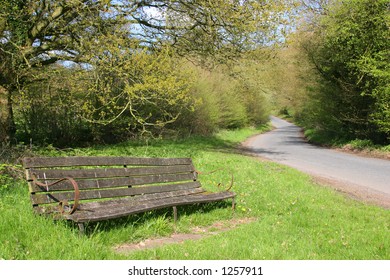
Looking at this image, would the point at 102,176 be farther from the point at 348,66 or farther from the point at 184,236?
the point at 348,66

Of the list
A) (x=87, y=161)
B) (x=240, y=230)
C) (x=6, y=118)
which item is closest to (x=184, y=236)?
(x=240, y=230)

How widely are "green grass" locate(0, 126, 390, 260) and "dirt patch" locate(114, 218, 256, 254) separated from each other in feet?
0.35

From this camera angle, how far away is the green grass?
3.96 metres

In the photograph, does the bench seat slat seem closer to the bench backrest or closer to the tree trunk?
the bench backrest

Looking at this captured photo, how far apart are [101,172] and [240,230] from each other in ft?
7.45

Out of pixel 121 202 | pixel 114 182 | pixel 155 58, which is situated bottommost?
pixel 121 202

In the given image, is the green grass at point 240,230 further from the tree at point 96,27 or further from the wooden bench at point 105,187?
the tree at point 96,27

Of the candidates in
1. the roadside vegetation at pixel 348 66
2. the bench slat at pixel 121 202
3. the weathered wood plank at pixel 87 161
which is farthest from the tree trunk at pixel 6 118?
the roadside vegetation at pixel 348 66

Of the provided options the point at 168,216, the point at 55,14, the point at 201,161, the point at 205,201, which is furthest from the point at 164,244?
the point at 55,14

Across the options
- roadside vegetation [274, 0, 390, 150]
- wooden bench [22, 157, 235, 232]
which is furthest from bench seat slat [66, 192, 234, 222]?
roadside vegetation [274, 0, 390, 150]

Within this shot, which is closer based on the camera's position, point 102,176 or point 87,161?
point 87,161

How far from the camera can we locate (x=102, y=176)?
551 centimetres

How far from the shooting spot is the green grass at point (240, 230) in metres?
3.96

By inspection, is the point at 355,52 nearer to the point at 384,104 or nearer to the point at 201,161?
the point at 384,104
